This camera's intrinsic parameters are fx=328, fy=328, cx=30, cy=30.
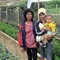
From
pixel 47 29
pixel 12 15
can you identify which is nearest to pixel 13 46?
pixel 47 29

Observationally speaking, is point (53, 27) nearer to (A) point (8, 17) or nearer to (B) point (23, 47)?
(B) point (23, 47)

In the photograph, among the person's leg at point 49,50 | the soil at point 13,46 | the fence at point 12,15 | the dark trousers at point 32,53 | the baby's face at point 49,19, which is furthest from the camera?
the fence at point 12,15

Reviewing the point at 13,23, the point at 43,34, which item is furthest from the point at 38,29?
the point at 13,23

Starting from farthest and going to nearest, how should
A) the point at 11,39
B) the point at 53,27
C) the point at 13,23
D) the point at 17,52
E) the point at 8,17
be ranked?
the point at 8,17
the point at 13,23
the point at 11,39
the point at 17,52
the point at 53,27

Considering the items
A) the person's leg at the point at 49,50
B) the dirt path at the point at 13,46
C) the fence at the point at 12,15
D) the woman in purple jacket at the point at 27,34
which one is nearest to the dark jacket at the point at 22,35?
the woman in purple jacket at the point at 27,34

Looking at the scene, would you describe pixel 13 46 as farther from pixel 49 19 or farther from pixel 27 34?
pixel 49 19

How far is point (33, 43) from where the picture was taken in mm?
8500

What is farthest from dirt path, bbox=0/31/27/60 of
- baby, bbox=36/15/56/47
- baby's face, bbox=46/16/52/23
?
baby's face, bbox=46/16/52/23

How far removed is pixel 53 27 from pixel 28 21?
735mm

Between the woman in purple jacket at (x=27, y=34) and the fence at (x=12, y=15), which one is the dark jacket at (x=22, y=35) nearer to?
the woman in purple jacket at (x=27, y=34)

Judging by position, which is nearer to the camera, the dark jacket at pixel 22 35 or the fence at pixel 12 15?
the dark jacket at pixel 22 35

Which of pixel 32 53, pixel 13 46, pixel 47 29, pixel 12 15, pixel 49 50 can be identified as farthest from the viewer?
pixel 12 15

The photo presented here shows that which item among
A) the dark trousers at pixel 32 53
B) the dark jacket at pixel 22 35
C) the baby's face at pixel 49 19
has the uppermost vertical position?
the baby's face at pixel 49 19

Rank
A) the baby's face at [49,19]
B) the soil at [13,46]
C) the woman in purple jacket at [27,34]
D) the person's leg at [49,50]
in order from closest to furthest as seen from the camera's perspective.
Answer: the baby's face at [49,19] → the person's leg at [49,50] → the woman in purple jacket at [27,34] → the soil at [13,46]
